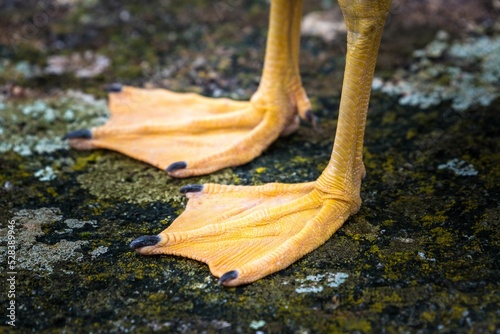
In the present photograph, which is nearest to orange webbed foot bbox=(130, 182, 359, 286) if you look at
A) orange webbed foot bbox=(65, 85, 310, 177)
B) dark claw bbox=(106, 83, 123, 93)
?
orange webbed foot bbox=(65, 85, 310, 177)

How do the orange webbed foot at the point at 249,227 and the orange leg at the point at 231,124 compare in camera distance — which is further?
the orange leg at the point at 231,124

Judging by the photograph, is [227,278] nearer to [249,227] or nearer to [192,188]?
[249,227]

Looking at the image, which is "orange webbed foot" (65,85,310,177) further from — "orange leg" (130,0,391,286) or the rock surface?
"orange leg" (130,0,391,286)

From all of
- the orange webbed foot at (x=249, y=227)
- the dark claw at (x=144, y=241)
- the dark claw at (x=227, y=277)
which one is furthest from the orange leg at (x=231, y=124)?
the dark claw at (x=227, y=277)

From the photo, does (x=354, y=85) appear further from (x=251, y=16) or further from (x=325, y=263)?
(x=251, y=16)

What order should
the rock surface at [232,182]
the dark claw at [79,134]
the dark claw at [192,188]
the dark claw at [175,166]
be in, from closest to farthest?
1. the rock surface at [232,182]
2. the dark claw at [192,188]
3. the dark claw at [175,166]
4. the dark claw at [79,134]

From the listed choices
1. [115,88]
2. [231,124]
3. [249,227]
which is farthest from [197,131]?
[249,227]

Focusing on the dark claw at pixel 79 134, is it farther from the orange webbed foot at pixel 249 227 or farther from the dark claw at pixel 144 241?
the dark claw at pixel 144 241
